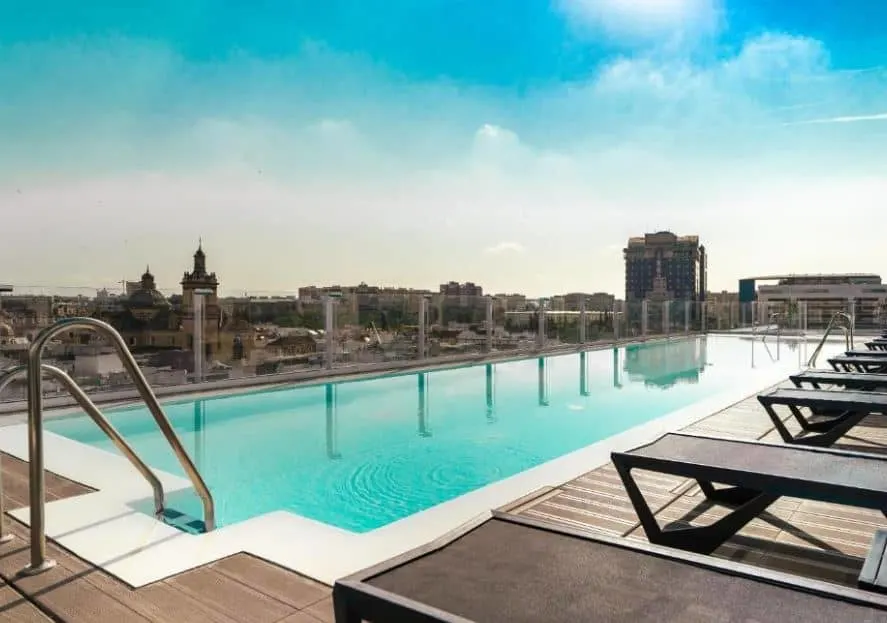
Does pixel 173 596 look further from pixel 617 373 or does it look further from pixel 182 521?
pixel 617 373

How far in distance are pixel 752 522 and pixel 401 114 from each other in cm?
1142

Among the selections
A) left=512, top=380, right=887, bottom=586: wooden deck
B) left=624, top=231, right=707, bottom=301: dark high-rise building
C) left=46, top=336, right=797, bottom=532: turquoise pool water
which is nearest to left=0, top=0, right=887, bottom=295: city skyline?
left=46, top=336, right=797, bottom=532: turquoise pool water

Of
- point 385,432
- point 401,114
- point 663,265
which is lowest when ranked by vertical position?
point 385,432

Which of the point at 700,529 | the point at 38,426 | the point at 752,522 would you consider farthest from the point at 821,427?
the point at 38,426

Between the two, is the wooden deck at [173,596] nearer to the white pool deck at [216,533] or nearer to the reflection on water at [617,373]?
the white pool deck at [216,533]

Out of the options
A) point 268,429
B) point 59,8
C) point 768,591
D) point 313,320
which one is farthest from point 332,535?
point 59,8

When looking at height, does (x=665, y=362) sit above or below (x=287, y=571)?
below

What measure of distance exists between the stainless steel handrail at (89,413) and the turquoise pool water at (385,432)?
0.20m

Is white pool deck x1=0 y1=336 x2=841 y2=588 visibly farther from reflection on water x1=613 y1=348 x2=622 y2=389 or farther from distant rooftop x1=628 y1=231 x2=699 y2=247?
distant rooftop x1=628 y1=231 x2=699 y2=247

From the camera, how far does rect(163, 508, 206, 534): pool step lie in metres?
2.88

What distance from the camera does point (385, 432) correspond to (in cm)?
551

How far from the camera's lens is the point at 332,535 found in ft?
8.05

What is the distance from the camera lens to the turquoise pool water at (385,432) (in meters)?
3.87

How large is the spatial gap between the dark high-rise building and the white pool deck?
76.0 metres
